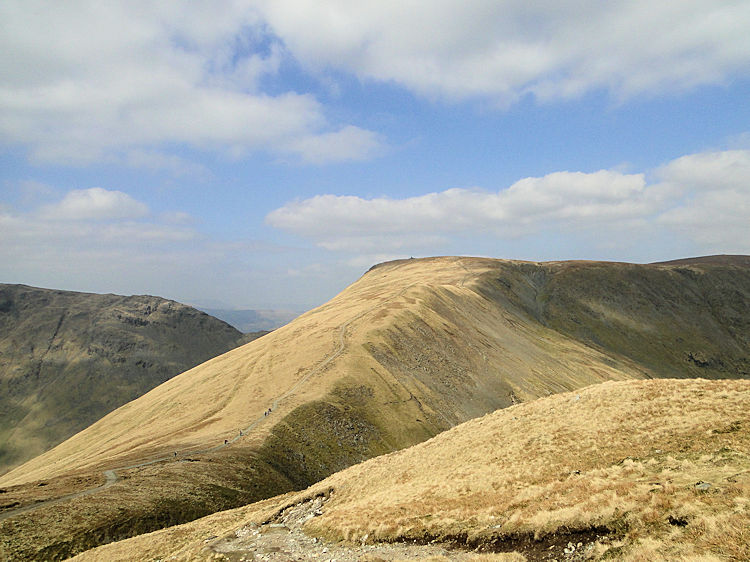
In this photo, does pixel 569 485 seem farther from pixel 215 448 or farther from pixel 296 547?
pixel 215 448

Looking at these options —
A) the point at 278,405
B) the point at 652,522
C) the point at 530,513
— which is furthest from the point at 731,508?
the point at 278,405

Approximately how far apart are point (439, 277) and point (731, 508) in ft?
584

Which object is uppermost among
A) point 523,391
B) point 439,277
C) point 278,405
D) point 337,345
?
point 439,277

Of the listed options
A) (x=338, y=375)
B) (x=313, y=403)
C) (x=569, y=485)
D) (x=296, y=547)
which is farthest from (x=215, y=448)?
(x=569, y=485)

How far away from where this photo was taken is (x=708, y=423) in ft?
86.6

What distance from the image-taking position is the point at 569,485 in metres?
22.6

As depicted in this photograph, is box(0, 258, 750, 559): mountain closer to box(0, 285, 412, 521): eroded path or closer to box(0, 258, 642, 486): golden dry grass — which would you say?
box(0, 285, 412, 521): eroded path

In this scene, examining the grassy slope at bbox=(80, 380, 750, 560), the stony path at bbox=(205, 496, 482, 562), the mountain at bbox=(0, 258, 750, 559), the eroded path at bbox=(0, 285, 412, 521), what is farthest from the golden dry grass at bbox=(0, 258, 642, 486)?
the grassy slope at bbox=(80, 380, 750, 560)

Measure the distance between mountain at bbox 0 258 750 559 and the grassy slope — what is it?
8.71 metres

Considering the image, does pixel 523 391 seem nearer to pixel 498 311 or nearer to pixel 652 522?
pixel 498 311

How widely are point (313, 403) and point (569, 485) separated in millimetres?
53717

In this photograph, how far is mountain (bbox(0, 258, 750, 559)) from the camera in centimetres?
4072

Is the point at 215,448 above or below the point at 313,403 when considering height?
below

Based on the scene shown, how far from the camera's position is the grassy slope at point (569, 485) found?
15.7 metres
